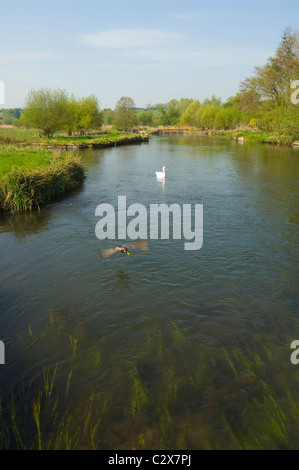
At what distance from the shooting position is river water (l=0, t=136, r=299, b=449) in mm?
5199

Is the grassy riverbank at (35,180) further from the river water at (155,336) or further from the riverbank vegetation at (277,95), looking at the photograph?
the riverbank vegetation at (277,95)

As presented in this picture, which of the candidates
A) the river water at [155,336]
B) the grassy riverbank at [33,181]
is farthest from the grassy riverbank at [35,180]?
the river water at [155,336]

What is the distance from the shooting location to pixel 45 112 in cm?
5759

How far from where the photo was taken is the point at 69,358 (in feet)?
21.9

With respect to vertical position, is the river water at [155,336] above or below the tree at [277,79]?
below

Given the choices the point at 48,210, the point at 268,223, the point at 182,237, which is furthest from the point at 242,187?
the point at 48,210

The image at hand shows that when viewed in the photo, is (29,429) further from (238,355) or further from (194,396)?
(238,355)

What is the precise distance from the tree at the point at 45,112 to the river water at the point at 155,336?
159ft

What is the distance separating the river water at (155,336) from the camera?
520cm

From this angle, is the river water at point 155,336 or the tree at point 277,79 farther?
the tree at point 277,79

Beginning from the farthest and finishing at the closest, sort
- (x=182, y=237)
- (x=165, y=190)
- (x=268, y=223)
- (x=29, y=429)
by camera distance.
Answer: (x=165, y=190), (x=268, y=223), (x=182, y=237), (x=29, y=429)

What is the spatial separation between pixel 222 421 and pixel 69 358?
3339mm

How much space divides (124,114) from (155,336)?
10851cm

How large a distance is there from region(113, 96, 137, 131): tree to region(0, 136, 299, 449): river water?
98.5 m
